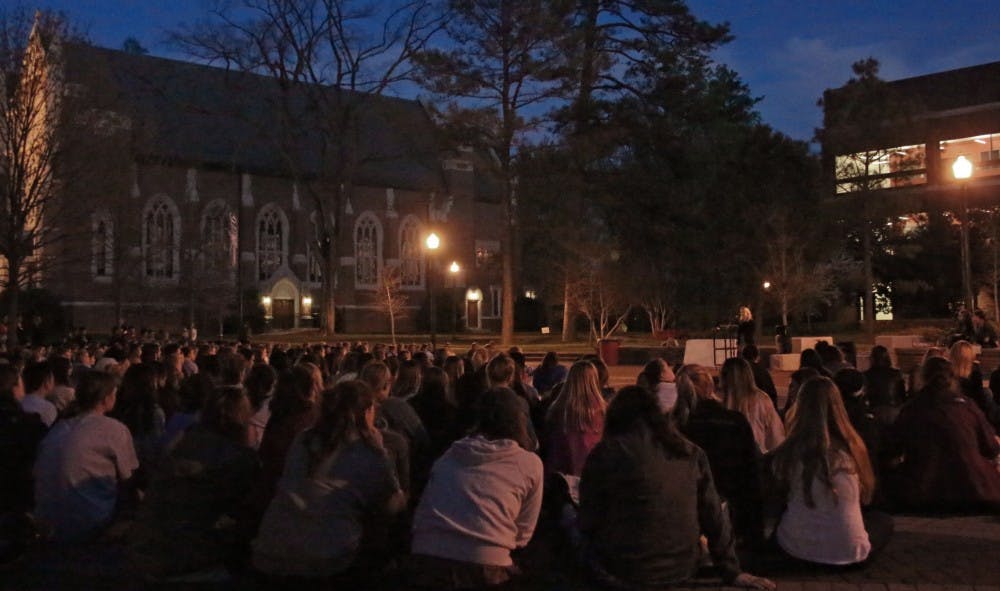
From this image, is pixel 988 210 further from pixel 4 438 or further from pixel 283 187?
pixel 4 438

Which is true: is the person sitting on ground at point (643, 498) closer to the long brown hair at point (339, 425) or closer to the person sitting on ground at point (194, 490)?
the long brown hair at point (339, 425)

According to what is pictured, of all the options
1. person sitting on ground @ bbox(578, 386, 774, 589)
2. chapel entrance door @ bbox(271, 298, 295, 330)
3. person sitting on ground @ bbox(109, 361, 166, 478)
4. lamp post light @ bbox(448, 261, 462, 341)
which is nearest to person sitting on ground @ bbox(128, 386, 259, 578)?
person sitting on ground @ bbox(578, 386, 774, 589)

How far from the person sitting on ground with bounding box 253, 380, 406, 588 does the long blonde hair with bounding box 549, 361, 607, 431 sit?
224 centimetres

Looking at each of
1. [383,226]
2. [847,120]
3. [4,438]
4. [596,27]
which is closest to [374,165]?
[383,226]

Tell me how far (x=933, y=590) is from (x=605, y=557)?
7.32 feet

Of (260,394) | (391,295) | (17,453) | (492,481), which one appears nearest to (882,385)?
(492,481)

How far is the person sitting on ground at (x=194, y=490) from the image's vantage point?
18.2 feet

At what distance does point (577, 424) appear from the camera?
288 inches

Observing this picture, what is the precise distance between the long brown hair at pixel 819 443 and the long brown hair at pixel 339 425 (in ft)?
8.06

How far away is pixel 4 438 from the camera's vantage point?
678 centimetres

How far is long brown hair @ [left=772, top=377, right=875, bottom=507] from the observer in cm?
573

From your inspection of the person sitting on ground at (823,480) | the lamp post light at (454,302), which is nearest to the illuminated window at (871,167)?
the lamp post light at (454,302)

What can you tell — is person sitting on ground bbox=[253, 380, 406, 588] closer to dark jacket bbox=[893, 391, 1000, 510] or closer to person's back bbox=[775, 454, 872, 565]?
person's back bbox=[775, 454, 872, 565]

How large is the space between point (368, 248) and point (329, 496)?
5805 centimetres
